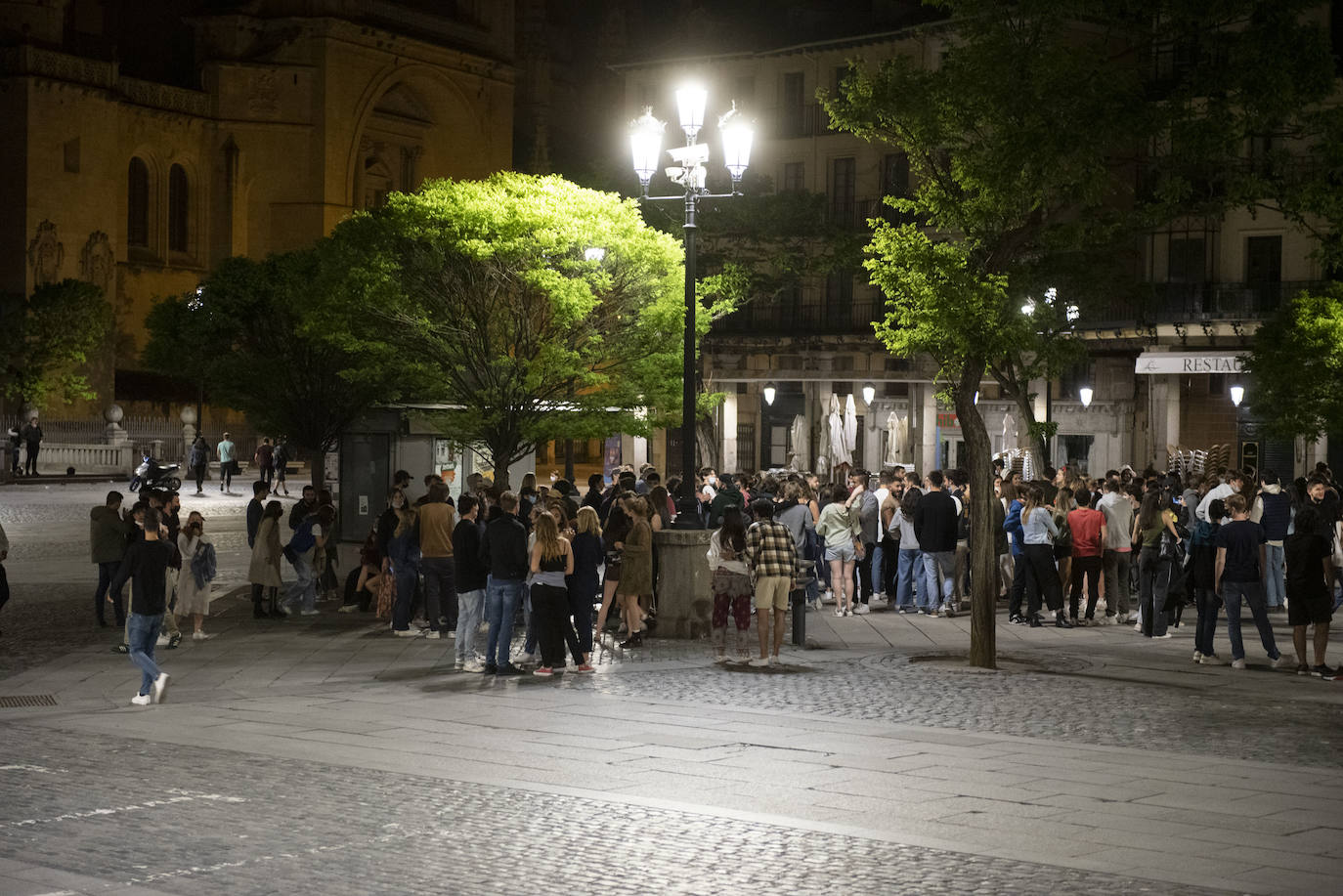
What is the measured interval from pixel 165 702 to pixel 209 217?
181ft

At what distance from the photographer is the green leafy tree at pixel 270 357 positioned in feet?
127

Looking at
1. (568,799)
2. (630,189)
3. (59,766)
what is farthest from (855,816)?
(630,189)

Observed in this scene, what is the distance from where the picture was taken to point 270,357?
136ft

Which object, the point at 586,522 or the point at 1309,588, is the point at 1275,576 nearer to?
the point at 1309,588

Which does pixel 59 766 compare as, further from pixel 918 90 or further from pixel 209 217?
pixel 209 217

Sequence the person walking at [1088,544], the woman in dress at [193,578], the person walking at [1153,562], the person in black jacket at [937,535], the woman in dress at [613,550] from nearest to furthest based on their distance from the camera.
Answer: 1. the woman in dress at [193,578]
2. the woman in dress at [613,550]
3. the person walking at [1153,562]
4. the person walking at [1088,544]
5. the person in black jacket at [937,535]

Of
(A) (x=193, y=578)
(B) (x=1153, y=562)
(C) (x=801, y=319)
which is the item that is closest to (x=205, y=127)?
(C) (x=801, y=319)

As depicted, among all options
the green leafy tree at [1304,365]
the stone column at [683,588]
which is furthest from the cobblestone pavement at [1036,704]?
the green leafy tree at [1304,365]

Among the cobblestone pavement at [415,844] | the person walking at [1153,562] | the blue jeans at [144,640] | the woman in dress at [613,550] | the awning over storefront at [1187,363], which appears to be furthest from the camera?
the awning over storefront at [1187,363]

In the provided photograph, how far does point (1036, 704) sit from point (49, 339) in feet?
157

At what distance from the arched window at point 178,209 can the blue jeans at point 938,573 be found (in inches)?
1992

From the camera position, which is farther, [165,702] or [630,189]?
[630,189]

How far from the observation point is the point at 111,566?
1853 centimetres

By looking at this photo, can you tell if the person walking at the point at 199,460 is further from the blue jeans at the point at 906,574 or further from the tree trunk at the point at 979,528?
the tree trunk at the point at 979,528
